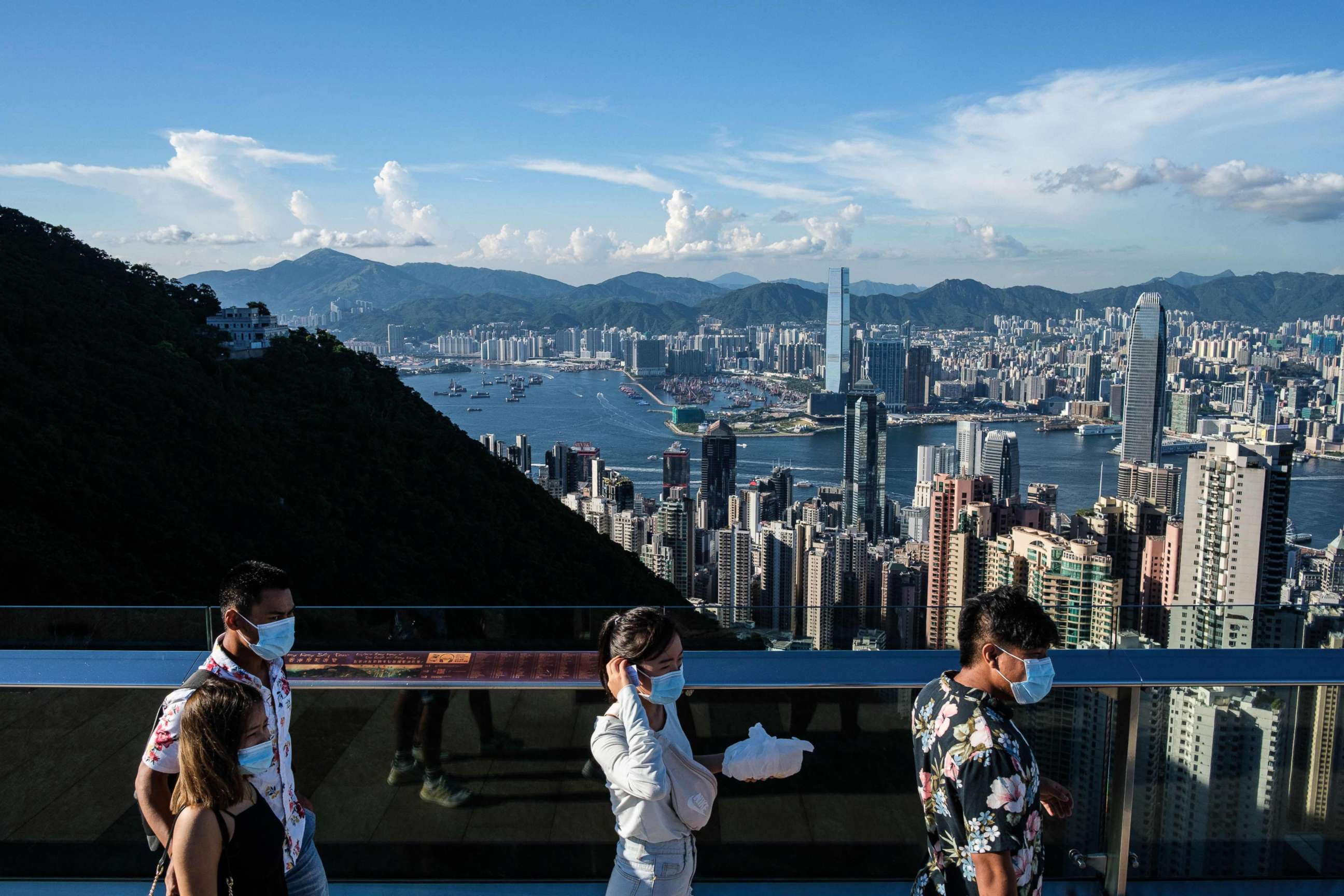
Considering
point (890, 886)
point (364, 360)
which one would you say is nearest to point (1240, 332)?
point (364, 360)

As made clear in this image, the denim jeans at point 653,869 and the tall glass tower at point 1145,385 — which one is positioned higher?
the denim jeans at point 653,869

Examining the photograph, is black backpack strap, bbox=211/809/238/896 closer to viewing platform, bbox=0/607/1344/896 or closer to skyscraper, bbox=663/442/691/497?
viewing platform, bbox=0/607/1344/896

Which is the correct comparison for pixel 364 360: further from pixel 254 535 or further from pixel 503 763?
pixel 503 763

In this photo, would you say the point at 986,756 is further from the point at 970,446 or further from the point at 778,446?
the point at 778,446

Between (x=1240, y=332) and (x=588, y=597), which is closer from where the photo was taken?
(x=588, y=597)

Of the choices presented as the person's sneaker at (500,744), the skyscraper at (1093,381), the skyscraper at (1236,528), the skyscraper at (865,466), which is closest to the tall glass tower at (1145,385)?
the skyscraper at (1093,381)

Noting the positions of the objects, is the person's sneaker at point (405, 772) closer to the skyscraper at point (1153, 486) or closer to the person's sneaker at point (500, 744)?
the person's sneaker at point (500, 744)
